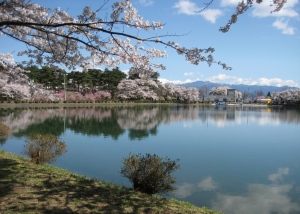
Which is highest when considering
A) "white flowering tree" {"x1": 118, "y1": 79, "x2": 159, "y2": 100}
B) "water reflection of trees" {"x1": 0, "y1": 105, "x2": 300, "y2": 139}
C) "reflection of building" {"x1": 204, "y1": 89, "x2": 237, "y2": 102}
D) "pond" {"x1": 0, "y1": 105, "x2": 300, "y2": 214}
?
"white flowering tree" {"x1": 118, "y1": 79, "x2": 159, "y2": 100}

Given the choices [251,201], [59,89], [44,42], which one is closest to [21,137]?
[44,42]

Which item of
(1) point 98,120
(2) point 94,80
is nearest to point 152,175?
(1) point 98,120

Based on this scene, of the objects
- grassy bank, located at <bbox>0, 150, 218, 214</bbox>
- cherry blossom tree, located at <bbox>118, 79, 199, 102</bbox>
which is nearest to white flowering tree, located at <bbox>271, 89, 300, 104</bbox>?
cherry blossom tree, located at <bbox>118, 79, 199, 102</bbox>

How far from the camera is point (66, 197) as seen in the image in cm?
386

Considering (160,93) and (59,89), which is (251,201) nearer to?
(59,89)

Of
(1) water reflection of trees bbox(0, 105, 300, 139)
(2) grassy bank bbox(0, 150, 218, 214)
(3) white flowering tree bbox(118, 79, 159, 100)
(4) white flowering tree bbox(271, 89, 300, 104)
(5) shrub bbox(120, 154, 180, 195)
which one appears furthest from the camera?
(4) white flowering tree bbox(271, 89, 300, 104)

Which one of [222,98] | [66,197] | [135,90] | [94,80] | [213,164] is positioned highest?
[94,80]

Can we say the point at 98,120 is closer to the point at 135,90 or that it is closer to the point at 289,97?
the point at 135,90

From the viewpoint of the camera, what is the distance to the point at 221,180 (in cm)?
686

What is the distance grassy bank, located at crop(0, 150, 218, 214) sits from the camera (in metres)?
3.45

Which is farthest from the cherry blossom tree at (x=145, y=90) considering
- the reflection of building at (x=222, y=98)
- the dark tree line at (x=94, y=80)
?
the reflection of building at (x=222, y=98)

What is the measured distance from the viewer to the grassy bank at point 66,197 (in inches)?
136

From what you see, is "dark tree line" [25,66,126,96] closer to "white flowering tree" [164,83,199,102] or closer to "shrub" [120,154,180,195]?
"white flowering tree" [164,83,199,102]

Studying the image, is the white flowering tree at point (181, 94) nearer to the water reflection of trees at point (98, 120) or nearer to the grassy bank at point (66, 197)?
the water reflection of trees at point (98, 120)
